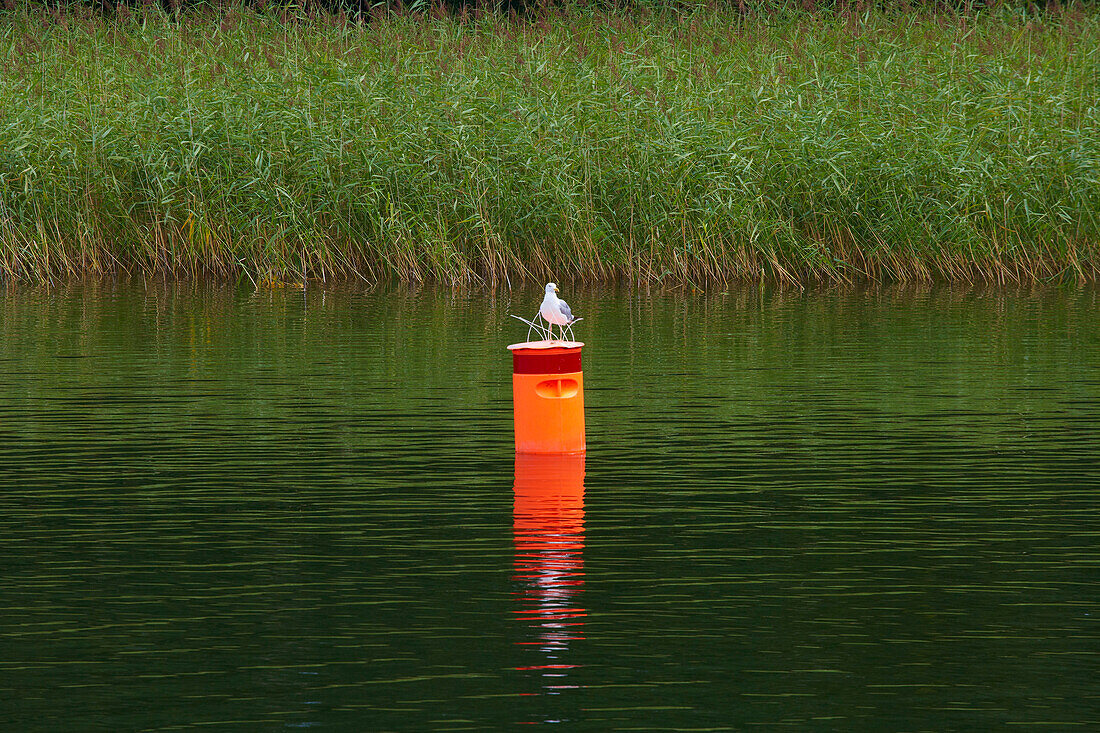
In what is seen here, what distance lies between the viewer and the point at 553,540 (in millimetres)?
6996

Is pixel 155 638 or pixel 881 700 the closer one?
pixel 881 700

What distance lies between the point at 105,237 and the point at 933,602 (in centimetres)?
1403

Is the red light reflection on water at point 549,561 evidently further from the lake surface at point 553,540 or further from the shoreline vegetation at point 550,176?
the shoreline vegetation at point 550,176

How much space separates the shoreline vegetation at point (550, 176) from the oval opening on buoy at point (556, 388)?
8.11 metres

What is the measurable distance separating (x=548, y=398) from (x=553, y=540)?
2.38m

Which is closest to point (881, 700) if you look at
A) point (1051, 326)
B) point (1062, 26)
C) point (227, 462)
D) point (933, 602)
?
point (933, 602)

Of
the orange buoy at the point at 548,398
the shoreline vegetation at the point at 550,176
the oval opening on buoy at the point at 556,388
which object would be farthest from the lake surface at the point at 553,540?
the shoreline vegetation at the point at 550,176

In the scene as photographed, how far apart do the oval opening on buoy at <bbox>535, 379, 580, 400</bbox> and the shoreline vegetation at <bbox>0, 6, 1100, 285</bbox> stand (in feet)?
26.6

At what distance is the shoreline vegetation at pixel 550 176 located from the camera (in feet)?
58.0

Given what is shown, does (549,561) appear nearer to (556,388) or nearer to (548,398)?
(548,398)

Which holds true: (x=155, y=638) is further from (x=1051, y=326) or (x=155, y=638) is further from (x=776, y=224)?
(x=776, y=224)

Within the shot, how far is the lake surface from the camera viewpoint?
499 centimetres

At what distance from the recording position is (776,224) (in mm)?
17578

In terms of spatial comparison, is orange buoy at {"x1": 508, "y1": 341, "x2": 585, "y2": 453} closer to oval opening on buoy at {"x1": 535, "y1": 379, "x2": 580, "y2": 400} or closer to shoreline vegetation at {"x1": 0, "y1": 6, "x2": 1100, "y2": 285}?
oval opening on buoy at {"x1": 535, "y1": 379, "x2": 580, "y2": 400}
